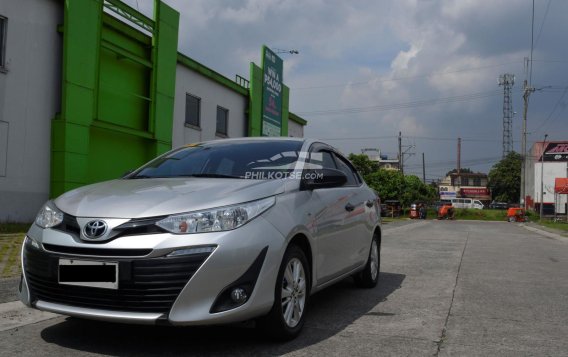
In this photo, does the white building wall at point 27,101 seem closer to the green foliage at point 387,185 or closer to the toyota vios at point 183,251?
the toyota vios at point 183,251

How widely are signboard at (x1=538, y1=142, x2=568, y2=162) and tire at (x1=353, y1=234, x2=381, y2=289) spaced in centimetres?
5427

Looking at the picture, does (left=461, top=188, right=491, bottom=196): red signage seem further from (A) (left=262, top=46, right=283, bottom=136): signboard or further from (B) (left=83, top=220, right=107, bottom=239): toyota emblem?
(B) (left=83, top=220, right=107, bottom=239): toyota emblem

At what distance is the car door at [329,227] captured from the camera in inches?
170

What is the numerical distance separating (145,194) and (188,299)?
32.9 inches

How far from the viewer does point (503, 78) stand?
238ft

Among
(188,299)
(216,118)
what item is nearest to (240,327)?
(188,299)

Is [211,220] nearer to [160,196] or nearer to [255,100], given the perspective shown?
[160,196]

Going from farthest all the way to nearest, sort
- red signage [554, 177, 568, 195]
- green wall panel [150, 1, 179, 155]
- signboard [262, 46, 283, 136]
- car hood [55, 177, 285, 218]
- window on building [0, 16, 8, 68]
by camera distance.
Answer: red signage [554, 177, 568, 195], signboard [262, 46, 283, 136], green wall panel [150, 1, 179, 155], window on building [0, 16, 8, 68], car hood [55, 177, 285, 218]

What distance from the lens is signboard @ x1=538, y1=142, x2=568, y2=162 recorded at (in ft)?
176

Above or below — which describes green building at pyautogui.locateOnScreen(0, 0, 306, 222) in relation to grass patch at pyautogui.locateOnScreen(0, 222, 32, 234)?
above

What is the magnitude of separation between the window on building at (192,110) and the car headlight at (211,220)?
16876 millimetres

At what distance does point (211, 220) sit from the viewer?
3293 millimetres

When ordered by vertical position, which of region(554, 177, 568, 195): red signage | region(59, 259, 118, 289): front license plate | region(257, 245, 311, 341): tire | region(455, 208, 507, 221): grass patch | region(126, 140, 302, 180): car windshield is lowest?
region(455, 208, 507, 221): grass patch

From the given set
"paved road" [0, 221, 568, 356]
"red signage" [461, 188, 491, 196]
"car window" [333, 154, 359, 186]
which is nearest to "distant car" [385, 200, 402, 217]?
"paved road" [0, 221, 568, 356]
